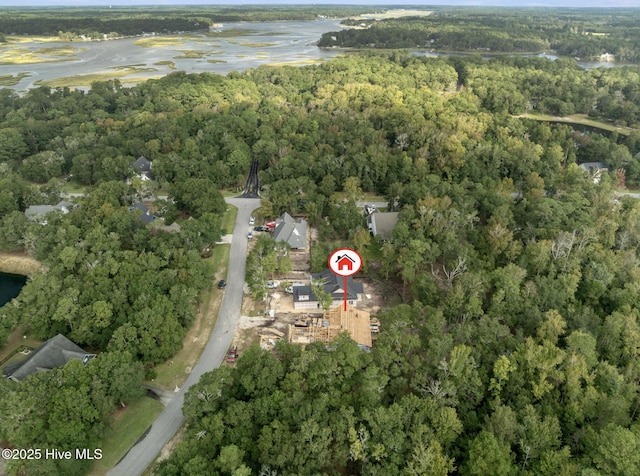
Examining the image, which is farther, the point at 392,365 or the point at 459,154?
the point at 459,154

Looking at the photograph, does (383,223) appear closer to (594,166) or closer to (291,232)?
(291,232)

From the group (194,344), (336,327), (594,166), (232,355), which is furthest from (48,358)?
(594,166)

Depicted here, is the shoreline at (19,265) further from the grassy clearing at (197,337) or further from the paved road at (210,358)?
the paved road at (210,358)

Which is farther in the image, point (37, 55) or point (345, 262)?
point (37, 55)

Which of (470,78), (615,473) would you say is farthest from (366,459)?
(470,78)

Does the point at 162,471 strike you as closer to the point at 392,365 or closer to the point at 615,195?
the point at 392,365

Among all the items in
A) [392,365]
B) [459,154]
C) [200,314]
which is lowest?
[200,314]

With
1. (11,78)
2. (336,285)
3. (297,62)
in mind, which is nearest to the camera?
(336,285)
